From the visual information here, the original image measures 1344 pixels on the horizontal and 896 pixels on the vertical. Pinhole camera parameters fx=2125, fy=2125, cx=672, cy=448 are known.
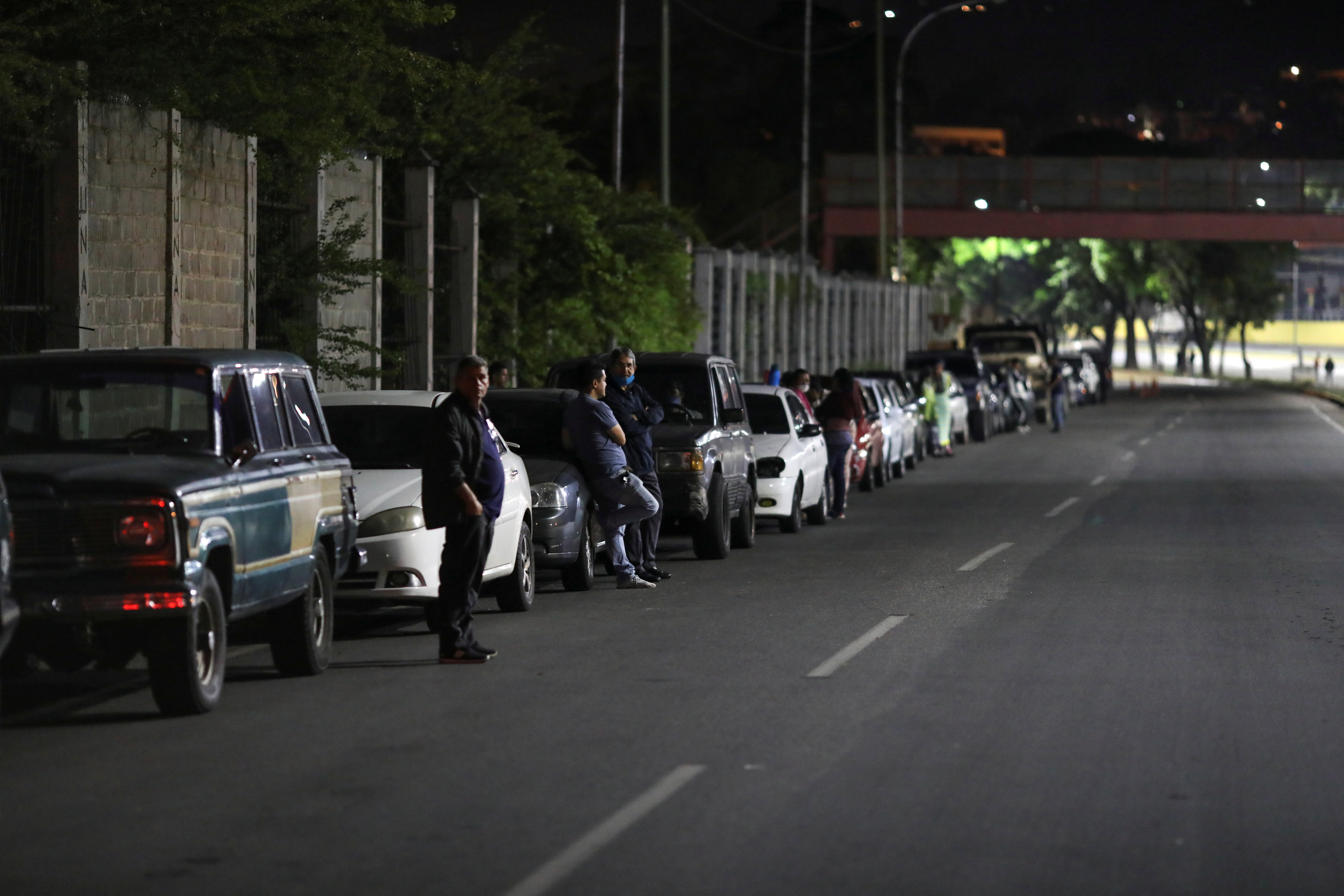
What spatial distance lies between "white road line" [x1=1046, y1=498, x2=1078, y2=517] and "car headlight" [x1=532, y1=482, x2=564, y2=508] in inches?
381

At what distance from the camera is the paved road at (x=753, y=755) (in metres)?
7.11

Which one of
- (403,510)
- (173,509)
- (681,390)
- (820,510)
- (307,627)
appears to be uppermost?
(681,390)

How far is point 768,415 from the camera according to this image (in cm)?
2306

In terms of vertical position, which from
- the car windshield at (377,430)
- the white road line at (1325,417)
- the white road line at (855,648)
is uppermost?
the car windshield at (377,430)

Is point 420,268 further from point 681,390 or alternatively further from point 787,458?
point 681,390

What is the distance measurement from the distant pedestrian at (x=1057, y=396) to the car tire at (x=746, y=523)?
28811mm

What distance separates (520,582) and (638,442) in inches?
82.2

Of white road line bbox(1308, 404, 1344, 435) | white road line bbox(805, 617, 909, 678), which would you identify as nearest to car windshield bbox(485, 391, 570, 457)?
white road line bbox(805, 617, 909, 678)

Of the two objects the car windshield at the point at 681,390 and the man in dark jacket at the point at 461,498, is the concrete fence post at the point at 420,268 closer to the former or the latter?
the car windshield at the point at 681,390

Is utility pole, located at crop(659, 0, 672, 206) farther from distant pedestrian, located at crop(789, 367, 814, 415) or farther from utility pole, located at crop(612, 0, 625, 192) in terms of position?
distant pedestrian, located at crop(789, 367, 814, 415)

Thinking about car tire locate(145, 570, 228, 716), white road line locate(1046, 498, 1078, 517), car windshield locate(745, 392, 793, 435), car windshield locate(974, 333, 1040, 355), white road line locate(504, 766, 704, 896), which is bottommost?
white road line locate(1046, 498, 1078, 517)

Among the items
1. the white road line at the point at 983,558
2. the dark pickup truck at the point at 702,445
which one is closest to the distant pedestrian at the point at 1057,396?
the white road line at the point at 983,558

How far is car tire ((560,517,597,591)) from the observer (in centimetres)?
1623

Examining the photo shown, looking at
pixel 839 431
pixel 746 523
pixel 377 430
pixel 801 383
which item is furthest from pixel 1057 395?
pixel 377 430
